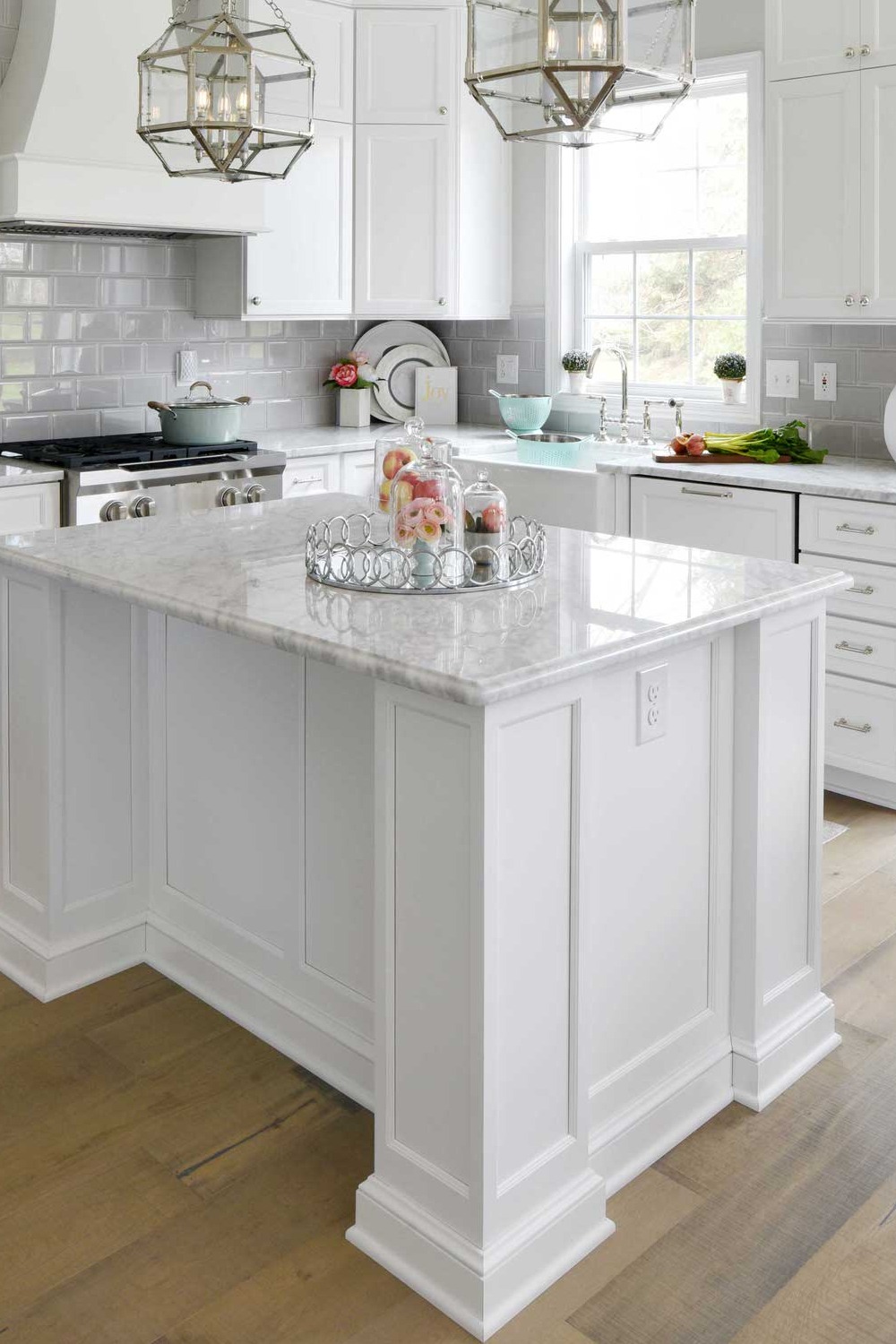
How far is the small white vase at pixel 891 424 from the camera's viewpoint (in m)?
4.09

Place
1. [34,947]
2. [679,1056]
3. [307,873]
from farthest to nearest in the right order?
[34,947], [307,873], [679,1056]

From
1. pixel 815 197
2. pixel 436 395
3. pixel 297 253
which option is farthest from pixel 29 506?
pixel 815 197

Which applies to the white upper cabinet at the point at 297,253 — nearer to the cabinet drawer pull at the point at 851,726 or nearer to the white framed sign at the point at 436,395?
the white framed sign at the point at 436,395

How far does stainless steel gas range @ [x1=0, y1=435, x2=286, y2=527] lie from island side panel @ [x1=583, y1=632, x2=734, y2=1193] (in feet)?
7.72

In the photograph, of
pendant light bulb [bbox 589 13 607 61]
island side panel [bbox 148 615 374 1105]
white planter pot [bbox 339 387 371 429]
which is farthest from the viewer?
white planter pot [bbox 339 387 371 429]

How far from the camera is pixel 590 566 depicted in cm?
252

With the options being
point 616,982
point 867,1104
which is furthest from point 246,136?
point 867,1104

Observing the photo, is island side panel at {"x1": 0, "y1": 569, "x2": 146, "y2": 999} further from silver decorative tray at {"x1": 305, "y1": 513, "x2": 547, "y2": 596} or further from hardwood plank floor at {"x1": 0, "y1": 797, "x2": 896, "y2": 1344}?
silver decorative tray at {"x1": 305, "y1": 513, "x2": 547, "y2": 596}

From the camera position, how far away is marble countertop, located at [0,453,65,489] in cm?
404

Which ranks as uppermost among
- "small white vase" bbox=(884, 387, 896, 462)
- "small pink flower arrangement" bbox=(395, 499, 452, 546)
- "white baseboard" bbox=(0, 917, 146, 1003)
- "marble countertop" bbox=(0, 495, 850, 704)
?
"small white vase" bbox=(884, 387, 896, 462)

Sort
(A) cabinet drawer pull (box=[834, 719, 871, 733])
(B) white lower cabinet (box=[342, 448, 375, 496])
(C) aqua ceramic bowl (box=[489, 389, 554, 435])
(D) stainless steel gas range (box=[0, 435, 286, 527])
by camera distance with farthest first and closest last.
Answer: (C) aqua ceramic bowl (box=[489, 389, 554, 435]) → (B) white lower cabinet (box=[342, 448, 375, 496]) → (D) stainless steel gas range (box=[0, 435, 286, 527]) → (A) cabinet drawer pull (box=[834, 719, 871, 733])

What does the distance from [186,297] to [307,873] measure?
327 cm

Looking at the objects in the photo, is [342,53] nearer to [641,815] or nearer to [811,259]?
[811,259]

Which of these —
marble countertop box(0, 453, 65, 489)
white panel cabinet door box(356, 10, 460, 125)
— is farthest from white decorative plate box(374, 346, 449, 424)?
marble countertop box(0, 453, 65, 489)
